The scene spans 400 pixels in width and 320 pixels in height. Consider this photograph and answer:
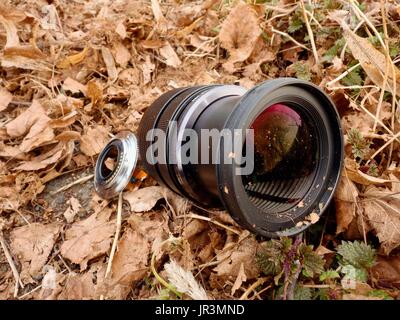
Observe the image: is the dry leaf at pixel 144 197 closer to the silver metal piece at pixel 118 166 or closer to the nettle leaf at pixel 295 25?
the silver metal piece at pixel 118 166

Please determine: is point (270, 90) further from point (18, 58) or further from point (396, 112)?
point (18, 58)

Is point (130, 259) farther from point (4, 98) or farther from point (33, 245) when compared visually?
point (4, 98)

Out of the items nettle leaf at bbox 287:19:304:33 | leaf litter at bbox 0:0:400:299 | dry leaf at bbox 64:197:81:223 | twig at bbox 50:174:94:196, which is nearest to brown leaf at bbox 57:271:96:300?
leaf litter at bbox 0:0:400:299

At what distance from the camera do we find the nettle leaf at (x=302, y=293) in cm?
115

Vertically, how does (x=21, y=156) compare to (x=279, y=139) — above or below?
below

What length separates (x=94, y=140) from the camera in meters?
1.62

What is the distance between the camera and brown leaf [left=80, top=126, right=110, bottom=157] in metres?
1.60

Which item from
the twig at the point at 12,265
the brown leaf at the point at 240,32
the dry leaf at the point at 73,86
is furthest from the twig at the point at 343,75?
the twig at the point at 12,265

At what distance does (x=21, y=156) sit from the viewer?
1538mm

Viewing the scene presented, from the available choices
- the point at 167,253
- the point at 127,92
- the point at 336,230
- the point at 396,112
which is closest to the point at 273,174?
the point at 336,230

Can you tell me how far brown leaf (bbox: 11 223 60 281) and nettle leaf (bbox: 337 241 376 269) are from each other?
941mm

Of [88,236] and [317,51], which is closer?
[88,236]

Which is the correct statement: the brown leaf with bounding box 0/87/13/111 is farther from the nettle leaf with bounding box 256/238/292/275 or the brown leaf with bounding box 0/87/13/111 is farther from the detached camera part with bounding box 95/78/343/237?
the nettle leaf with bounding box 256/238/292/275
